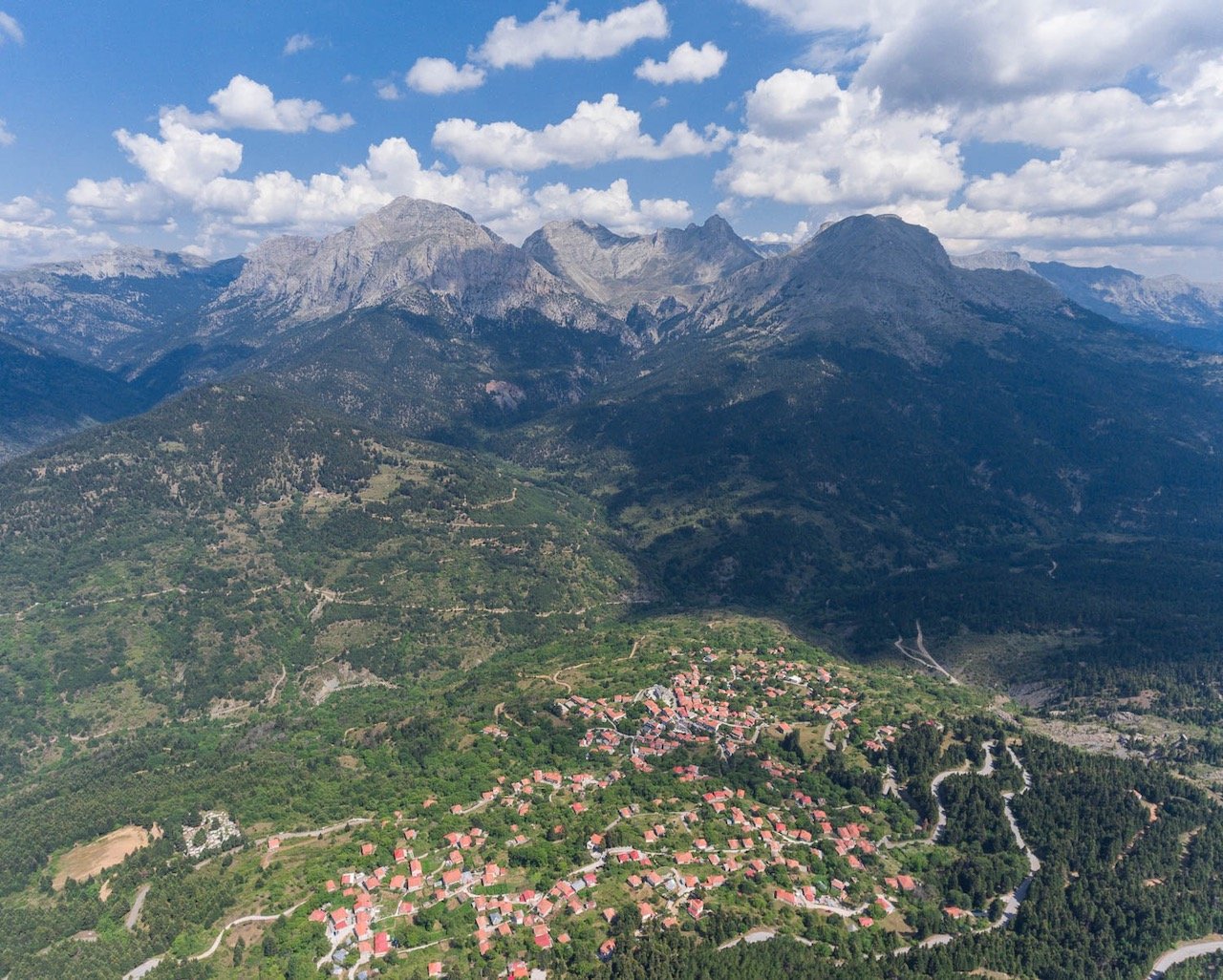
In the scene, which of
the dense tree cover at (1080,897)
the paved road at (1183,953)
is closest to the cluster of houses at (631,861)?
the dense tree cover at (1080,897)

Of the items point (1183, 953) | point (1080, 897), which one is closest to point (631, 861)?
point (1080, 897)

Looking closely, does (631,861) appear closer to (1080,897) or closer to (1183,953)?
(1080,897)

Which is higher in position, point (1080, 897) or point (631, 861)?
point (631, 861)

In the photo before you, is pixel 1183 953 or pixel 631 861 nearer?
pixel 1183 953

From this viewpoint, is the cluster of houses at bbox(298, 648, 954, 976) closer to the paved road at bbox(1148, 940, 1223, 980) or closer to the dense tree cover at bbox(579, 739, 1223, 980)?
the dense tree cover at bbox(579, 739, 1223, 980)

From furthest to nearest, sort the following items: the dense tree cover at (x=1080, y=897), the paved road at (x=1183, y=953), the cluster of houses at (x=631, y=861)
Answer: the paved road at (x=1183, y=953) < the cluster of houses at (x=631, y=861) < the dense tree cover at (x=1080, y=897)

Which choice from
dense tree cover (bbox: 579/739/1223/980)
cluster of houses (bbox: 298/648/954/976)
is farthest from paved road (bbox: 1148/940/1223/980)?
cluster of houses (bbox: 298/648/954/976)

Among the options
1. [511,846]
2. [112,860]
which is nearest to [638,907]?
[511,846]

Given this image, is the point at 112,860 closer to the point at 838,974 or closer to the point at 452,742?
the point at 452,742

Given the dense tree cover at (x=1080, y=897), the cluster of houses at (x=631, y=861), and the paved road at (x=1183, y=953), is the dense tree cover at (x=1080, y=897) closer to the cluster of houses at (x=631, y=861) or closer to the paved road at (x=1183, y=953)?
the paved road at (x=1183, y=953)
